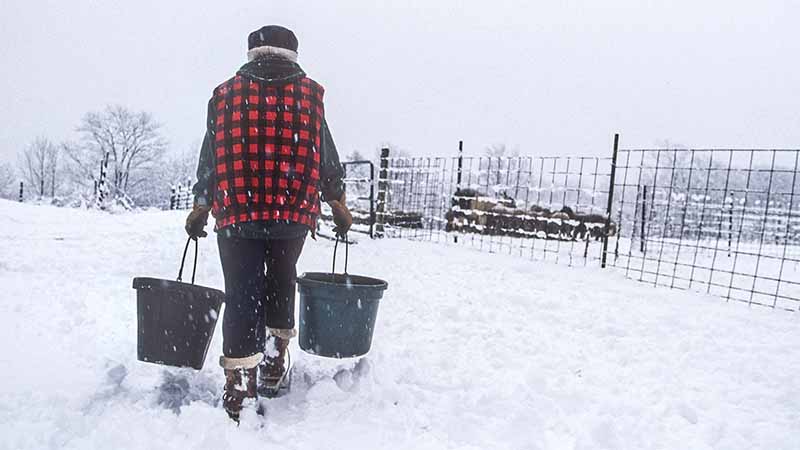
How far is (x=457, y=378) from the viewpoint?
103 inches

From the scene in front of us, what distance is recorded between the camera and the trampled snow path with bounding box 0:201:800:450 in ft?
6.59

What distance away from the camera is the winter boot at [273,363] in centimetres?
226

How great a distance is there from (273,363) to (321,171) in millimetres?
946

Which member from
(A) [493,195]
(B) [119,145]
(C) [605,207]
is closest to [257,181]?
(C) [605,207]

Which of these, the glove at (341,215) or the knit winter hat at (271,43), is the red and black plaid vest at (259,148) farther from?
the glove at (341,215)

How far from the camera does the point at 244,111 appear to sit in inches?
77.2

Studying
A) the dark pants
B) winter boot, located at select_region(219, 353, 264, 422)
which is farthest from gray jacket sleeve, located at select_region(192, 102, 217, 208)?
winter boot, located at select_region(219, 353, 264, 422)

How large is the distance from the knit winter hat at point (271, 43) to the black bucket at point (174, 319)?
1.07 meters

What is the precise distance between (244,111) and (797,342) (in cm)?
365

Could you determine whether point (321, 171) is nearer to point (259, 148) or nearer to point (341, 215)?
point (341, 215)

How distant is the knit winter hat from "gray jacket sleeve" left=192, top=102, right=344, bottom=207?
33 cm

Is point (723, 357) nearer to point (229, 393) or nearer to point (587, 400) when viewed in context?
point (587, 400)

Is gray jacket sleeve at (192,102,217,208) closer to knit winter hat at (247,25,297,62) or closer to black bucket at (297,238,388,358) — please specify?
knit winter hat at (247,25,297,62)

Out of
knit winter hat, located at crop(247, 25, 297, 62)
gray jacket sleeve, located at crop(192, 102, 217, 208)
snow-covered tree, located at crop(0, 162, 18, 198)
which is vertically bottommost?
snow-covered tree, located at crop(0, 162, 18, 198)
